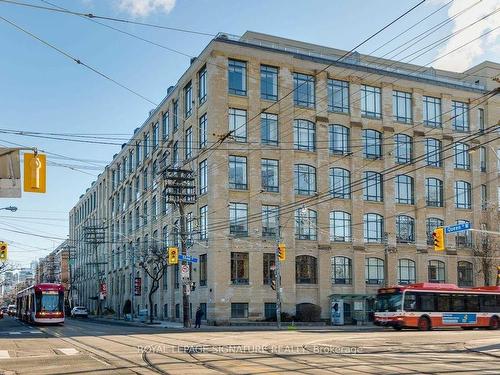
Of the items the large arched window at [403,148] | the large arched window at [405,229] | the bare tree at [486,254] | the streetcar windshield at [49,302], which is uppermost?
the large arched window at [403,148]

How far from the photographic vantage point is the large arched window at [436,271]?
6075cm

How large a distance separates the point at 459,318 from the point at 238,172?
2084cm

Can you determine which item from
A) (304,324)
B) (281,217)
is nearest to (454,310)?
(304,324)

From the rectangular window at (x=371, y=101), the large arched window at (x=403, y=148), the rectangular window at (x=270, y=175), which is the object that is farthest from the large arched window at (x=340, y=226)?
the rectangular window at (x=371, y=101)

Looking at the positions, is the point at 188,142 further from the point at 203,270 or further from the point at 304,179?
the point at 203,270

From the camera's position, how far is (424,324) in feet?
138

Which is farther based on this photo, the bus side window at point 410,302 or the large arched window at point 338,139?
the large arched window at point 338,139

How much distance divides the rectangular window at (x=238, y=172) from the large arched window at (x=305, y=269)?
7.92m

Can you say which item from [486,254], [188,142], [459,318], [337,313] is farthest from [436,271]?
[188,142]

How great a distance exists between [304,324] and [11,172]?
36.8 meters

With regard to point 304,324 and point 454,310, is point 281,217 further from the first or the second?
point 454,310

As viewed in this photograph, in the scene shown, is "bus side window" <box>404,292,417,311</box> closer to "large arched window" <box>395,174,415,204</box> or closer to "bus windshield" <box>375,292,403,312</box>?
"bus windshield" <box>375,292,403,312</box>

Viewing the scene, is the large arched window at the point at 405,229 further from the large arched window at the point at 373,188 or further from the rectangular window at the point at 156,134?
the rectangular window at the point at 156,134

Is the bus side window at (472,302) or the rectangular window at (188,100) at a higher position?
the rectangular window at (188,100)
